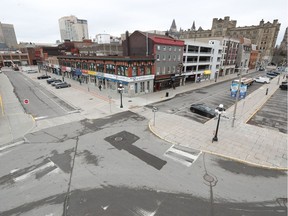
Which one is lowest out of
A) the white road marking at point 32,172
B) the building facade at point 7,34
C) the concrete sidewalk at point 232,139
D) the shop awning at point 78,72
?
the concrete sidewalk at point 232,139

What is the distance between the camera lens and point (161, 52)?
99.9ft

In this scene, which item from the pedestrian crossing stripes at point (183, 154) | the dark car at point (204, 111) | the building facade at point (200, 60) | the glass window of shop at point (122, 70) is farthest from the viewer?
the building facade at point (200, 60)

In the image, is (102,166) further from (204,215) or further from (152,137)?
(204,215)

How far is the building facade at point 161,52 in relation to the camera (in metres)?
29.2

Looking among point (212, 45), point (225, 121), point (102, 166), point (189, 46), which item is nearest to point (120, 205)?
point (102, 166)

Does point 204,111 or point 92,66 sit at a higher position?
point 92,66

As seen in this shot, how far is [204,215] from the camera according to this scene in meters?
7.02

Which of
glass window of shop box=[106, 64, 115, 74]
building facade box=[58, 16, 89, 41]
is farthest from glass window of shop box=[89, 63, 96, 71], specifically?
building facade box=[58, 16, 89, 41]

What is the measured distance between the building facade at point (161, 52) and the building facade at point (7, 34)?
191174mm

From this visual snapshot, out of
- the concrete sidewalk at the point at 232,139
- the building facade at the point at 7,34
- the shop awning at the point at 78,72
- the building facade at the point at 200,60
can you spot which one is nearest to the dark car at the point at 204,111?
the concrete sidewalk at the point at 232,139

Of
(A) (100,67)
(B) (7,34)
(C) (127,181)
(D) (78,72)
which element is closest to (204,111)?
(C) (127,181)

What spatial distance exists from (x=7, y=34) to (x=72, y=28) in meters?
67.0

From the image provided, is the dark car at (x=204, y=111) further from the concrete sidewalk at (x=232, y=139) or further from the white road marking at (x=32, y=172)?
the white road marking at (x=32, y=172)

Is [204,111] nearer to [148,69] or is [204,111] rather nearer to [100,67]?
[148,69]
